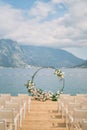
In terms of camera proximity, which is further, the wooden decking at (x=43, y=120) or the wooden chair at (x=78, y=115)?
the wooden decking at (x=43, y=120)

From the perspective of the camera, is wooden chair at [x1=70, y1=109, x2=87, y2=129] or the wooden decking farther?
the wooden decking

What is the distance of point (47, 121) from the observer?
441 inches

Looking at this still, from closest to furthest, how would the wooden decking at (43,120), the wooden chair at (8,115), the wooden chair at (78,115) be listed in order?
the wooden chair at (8,115) → the wooden chair at (78,115) → the wooden decking at (43,120)

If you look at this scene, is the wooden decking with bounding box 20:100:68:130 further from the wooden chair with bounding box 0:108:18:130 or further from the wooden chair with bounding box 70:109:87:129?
the wooden chair with bounding box 0:108:18:130

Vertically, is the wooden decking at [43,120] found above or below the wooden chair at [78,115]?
below

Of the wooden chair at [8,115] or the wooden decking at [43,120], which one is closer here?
the wooden chair at [8,115]

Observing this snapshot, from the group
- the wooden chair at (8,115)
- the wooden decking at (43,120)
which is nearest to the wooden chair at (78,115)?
the wooden decking at (43,120)

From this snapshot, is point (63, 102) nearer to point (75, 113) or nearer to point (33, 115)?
point (33, 115)

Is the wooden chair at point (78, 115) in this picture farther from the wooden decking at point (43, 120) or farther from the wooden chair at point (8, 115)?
the wooden chair at point (8, 115)

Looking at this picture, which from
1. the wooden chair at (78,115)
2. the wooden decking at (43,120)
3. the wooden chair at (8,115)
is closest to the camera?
the wooden chair at (8,115)

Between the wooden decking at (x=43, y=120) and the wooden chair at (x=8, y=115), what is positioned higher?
the wooden chair at (x=8, y=115)

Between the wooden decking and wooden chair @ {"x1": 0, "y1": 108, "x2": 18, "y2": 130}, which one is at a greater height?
wooden chair @ {"x1": 0, "y1": 108, "x2": 18, "y2": 130}

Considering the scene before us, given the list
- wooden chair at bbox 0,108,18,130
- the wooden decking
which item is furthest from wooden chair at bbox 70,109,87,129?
wooden chair at bbox 0,108,18,130

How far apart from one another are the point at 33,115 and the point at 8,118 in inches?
158
